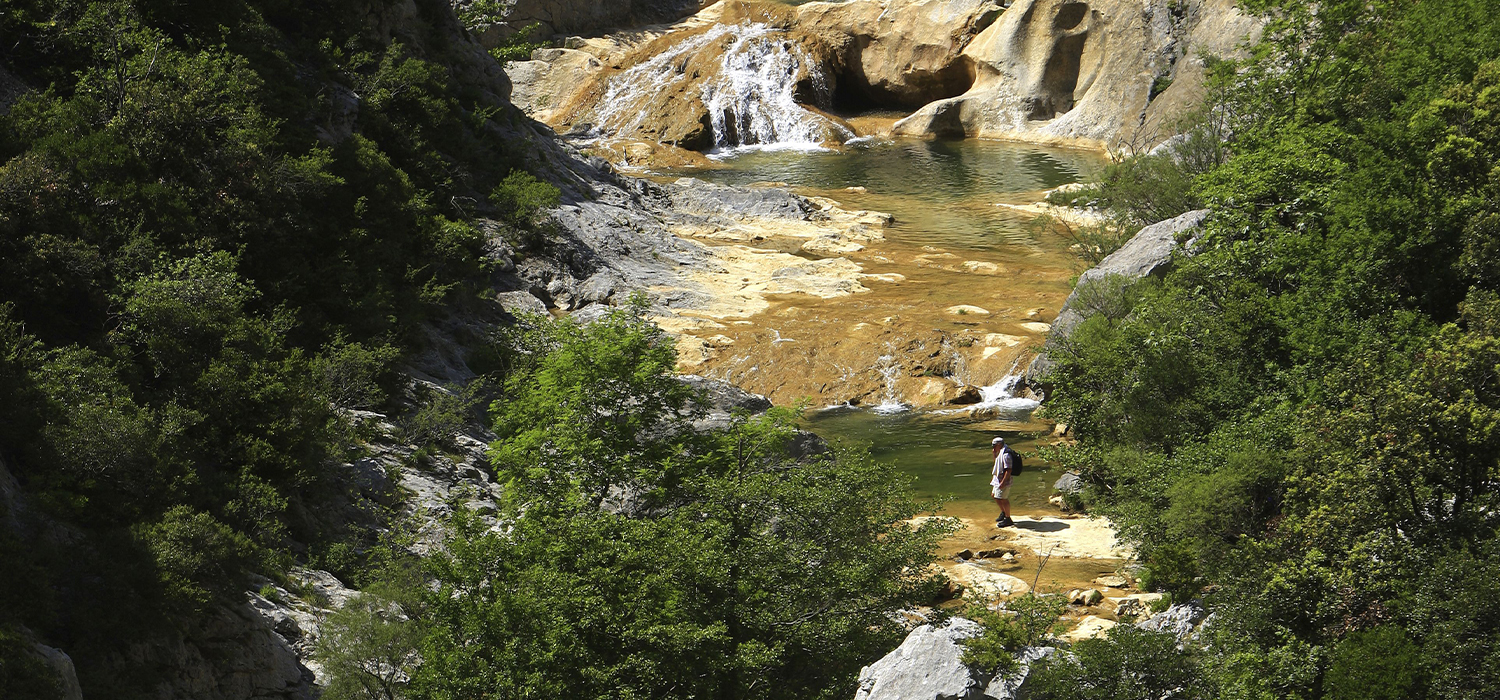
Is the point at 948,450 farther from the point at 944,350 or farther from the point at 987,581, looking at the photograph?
the point at 987,581

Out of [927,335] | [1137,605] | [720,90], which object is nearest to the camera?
[1137,605]

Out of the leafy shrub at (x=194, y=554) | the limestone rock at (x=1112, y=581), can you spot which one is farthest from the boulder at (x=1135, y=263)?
the leafy shrub at (x=194, y=554)

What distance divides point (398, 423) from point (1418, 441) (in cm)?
1579

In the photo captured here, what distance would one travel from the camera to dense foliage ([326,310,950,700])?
11289 millimetres

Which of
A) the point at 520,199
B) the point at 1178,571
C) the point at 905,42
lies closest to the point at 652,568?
the point at 1178,571

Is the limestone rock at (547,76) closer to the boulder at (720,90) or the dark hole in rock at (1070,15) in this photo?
the boulder at (720,90)

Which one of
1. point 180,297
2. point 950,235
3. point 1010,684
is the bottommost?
point 950,235

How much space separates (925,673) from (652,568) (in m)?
3.23

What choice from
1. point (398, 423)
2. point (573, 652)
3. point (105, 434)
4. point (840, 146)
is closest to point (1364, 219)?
point (573, 652)

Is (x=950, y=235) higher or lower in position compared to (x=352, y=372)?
lower

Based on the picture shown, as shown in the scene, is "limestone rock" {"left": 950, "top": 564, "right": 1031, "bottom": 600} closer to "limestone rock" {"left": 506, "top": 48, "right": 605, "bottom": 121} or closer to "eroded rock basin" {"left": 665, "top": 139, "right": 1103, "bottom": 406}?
"eroded rock basin" {"left": 665, "top": 139, "right": 1103, "bottom": 406}

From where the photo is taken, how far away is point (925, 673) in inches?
437

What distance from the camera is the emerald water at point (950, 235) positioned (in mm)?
22906

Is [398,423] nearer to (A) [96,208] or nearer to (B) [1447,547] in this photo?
(A) [96,208]
